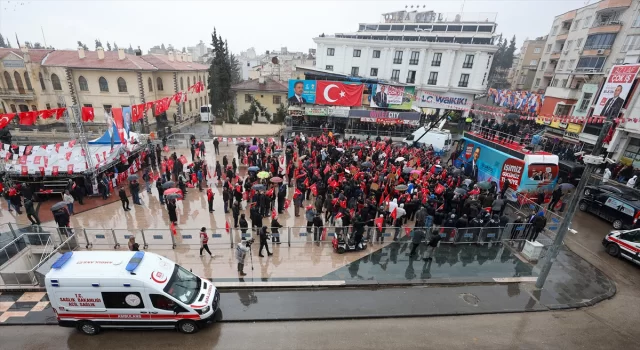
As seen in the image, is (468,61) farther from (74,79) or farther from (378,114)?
(74,79)

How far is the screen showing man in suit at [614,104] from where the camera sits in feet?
79.2

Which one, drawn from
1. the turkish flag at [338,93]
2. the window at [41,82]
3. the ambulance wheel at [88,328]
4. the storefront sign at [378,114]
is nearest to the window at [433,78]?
the storefront sign at [378,114]

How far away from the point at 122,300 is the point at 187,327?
1.81 metres

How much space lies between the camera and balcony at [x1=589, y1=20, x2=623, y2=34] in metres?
31.7

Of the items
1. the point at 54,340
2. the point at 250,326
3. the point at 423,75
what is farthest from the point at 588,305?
the point at 423,75

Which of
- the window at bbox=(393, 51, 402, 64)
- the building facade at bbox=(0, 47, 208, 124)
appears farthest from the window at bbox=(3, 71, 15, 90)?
the window at bbox=(393, 51, 402, 64)

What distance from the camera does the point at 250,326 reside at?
8680 mm

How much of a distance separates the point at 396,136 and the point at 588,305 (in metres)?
22.6

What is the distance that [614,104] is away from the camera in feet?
81.2

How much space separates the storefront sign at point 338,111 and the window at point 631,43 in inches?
1162

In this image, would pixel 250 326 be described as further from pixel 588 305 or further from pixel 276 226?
pixel 588 305

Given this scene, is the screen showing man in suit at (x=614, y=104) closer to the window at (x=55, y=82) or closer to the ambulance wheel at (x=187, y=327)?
the ambulance wheel at (x=187, y=327)

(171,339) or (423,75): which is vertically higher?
(423,75)

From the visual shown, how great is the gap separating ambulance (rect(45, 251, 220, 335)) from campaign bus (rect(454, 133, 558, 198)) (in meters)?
16.5
